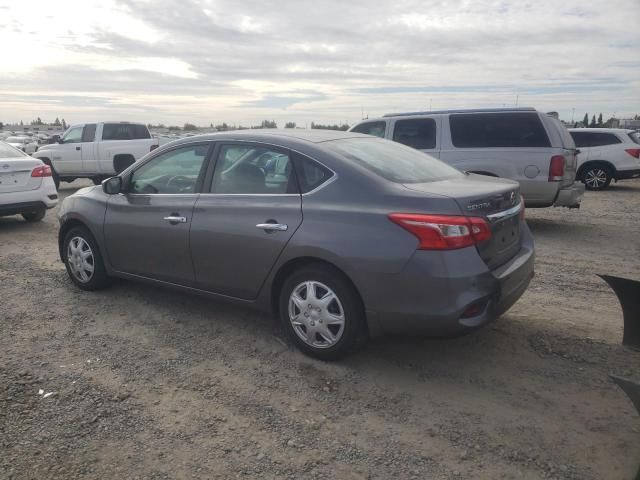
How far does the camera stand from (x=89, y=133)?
14.9 m

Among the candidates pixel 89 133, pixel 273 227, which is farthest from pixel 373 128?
pixel 89 133

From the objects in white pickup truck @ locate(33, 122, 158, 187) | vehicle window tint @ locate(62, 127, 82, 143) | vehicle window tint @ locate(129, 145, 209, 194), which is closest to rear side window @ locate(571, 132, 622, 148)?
white pickup truck @ locate(33, 122, 158, 187)

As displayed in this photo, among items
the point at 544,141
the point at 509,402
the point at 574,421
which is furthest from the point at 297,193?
the point at 544,141

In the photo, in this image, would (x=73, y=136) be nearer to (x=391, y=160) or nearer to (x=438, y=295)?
(x=391, y=160)

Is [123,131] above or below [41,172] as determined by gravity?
above

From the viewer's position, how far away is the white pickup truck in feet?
48.1

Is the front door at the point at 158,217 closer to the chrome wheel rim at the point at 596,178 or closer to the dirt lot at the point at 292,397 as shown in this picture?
the dirt lot at the point at 292,397

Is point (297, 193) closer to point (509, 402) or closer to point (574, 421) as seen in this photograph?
point (509, 402)

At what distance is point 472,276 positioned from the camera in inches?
126

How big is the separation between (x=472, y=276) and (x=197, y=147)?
8.28 ft

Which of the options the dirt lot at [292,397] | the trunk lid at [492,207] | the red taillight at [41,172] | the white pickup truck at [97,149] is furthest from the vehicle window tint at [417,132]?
the white pickup truck at [97,149]

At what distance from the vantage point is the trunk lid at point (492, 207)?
3.31 meters

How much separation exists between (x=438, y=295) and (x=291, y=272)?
1115mm

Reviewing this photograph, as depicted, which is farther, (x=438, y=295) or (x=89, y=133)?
(x=89, y=133)
